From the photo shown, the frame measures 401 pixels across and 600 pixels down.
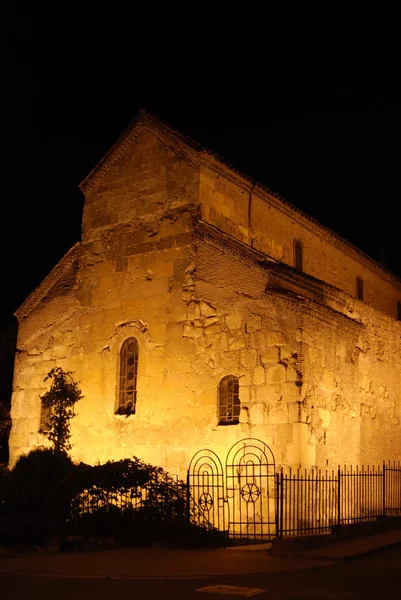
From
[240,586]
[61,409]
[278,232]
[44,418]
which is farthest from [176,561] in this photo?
[278,232]

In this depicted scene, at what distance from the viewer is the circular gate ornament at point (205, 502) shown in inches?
669

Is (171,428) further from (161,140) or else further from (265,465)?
(161,140)

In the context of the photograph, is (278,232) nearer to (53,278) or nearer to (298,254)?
(298,254)

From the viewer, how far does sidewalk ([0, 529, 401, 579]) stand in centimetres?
1180

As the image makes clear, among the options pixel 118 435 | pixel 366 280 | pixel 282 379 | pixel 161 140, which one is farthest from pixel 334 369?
pixel 366 280

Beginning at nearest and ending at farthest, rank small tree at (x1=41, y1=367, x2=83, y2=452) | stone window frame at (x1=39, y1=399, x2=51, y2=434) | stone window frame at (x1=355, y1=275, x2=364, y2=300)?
small tree at (x1=41, y1=367, x2=83, y2=452) < stone window frame at (x1=39, y1=399, x2=51, y2=434) < stone window frame at (x1=355, y1=275, x2=364, y2=300)

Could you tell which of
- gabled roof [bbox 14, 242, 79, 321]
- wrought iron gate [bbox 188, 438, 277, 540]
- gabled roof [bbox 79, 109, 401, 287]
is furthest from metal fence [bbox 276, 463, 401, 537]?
gabled roof [bbox 14, 242, 79, 321]

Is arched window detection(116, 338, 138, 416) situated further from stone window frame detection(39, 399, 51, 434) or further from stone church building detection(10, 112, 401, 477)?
stone window frame detection(39, 399, 51, 434)

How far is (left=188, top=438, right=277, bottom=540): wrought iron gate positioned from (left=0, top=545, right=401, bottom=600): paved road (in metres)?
3.93

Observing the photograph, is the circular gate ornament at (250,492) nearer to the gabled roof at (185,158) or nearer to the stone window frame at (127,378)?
the stone window frame at (127,378)

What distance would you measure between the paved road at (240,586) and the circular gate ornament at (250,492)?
4147 mm

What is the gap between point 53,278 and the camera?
73.9ft

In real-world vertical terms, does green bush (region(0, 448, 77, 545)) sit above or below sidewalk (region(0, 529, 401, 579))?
above

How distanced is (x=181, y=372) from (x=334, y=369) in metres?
3.93
